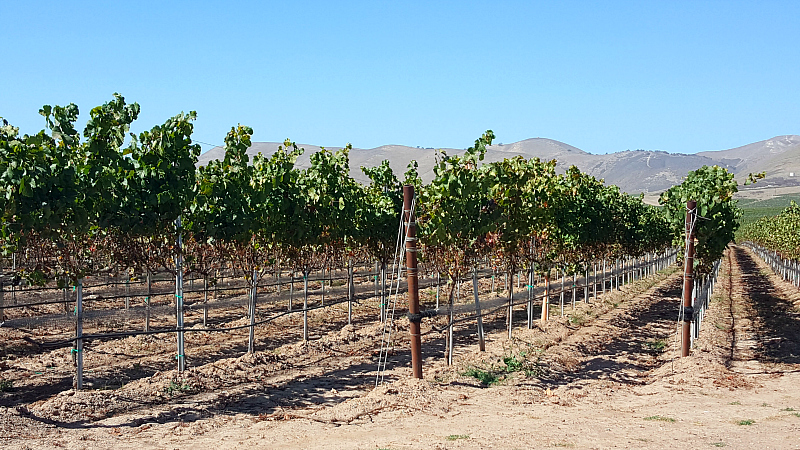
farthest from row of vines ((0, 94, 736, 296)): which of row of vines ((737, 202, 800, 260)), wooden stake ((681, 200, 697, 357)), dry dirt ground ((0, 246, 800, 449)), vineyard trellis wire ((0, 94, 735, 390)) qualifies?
row of vines ((737, 202, 800, 260))

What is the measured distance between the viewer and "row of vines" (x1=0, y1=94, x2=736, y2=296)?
11.9 meters

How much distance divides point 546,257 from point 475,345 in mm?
4107

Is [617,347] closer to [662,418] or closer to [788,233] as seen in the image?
[662,418]

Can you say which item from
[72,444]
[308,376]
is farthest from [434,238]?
Answer: [72,444]

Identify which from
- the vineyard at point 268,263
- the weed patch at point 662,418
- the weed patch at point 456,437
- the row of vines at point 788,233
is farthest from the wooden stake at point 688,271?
the row of vines at point 788,233

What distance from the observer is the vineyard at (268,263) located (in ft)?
40.2

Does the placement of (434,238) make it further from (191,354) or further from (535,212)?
(191,354)

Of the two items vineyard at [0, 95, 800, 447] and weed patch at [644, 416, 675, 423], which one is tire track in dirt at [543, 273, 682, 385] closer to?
vineyard at [0, 95, 800, 447]

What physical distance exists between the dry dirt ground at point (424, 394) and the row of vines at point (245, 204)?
2.37 meters

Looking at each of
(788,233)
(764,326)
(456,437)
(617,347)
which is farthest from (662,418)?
(788,233)

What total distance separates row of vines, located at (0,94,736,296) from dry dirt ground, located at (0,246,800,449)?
2370 mm

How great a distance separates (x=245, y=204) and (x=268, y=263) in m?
2.27

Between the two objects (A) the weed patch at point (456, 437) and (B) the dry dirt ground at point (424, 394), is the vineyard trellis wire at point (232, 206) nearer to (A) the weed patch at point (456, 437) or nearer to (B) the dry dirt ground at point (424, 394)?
(B) the dry dirt ground at point (424, 394)

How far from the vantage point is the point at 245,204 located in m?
15.4
